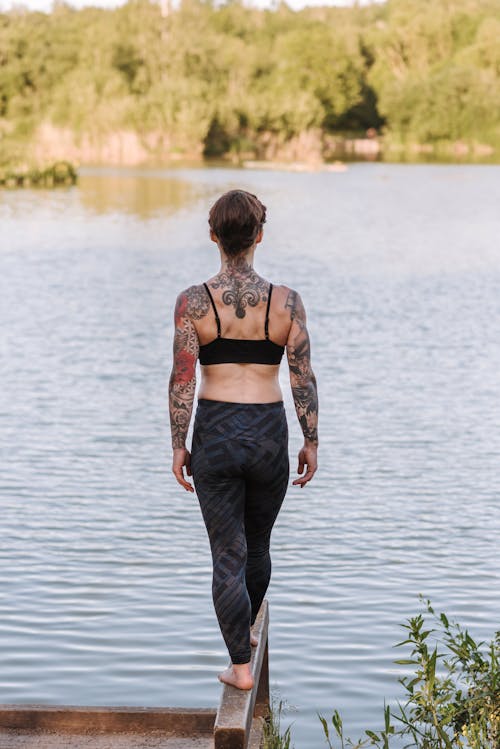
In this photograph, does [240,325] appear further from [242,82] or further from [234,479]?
[242,82]

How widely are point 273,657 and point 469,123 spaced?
3856 inches

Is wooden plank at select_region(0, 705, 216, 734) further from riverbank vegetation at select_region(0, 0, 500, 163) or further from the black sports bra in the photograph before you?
riverbank vegetation at select_region(0, 0, 500, 163)

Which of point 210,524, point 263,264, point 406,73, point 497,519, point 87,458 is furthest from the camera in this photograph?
point 406,73

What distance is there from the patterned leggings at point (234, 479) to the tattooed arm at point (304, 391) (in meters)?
0.16

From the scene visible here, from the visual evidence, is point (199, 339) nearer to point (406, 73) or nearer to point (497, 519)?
point (497, 519)

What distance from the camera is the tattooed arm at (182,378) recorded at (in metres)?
4.49

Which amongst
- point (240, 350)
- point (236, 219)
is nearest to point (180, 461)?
point (240, 350)

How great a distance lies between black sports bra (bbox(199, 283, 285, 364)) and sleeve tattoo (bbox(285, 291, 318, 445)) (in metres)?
0.08

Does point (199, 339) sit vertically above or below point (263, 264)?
above

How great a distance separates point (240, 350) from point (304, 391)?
36 cm

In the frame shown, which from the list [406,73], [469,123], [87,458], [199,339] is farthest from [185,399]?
[406,73]

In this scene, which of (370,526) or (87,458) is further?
(87,458)

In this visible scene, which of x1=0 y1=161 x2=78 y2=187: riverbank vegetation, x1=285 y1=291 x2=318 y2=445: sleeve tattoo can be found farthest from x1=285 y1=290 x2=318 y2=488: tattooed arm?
x1=0 y1=161 x2=78 y2=187: riverbank vegetation

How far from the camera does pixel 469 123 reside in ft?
333
